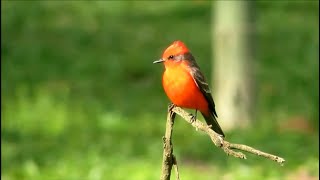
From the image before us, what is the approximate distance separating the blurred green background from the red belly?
10.7 ft

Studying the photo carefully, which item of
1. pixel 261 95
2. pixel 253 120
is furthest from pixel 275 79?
pixel 253 120

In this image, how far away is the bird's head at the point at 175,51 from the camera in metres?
2.37

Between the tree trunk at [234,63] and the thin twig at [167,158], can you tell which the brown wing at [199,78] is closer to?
the thin twig at [167,158]

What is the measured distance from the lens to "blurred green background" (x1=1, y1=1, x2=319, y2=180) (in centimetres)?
646

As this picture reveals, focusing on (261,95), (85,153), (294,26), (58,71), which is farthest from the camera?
(294,26)

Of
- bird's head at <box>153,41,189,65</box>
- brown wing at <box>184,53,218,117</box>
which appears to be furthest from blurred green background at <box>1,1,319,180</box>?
bird's head at <box>153,41,189,65</box>

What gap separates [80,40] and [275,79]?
2.87 metres

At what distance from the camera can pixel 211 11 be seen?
1247cm

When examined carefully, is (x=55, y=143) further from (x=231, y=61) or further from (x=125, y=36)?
(x=125, y=36)

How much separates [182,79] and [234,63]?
16.6ft

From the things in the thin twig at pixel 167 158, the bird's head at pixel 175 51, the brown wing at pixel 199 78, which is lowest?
the thin twig at pixel 167 158

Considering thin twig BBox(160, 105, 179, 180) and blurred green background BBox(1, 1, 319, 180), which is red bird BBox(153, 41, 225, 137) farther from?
blurred green background BBox(1, 1, 319, 180)

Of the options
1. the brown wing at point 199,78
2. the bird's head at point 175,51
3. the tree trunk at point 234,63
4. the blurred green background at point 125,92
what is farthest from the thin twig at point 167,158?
the tree trunk at point 234,63

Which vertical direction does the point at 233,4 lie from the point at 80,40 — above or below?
below
